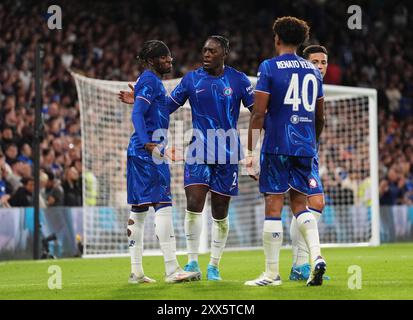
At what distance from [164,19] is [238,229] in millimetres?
9336

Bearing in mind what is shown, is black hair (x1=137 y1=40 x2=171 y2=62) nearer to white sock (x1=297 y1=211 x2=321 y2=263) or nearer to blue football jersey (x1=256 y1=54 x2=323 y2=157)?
blue football jersey (x1=256 y1=54 x2=323 y2=157)

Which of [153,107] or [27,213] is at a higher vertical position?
[153,107]

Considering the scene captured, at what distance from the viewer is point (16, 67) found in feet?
60.4

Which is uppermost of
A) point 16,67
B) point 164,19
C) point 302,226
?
point 164,19

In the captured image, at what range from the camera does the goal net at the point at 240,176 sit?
15359mm

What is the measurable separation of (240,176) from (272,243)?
1015 centimetres

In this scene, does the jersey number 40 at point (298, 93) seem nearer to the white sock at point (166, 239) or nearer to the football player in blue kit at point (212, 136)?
the football player in blue kit at point (212, 136)

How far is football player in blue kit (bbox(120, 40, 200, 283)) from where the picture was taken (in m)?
8.39

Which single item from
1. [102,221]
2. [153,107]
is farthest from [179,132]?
[153,107]

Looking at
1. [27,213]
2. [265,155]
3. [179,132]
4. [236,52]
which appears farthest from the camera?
[236,52]

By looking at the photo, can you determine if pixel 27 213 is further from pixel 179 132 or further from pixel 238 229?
pixel 238 229

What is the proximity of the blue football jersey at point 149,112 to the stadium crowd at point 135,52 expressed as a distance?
6835 millimetres

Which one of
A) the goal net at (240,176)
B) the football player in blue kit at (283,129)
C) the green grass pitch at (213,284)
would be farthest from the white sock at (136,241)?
the goal net at (240,176)
